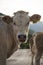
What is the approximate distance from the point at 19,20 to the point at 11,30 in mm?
597

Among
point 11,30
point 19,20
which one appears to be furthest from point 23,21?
point 11,30

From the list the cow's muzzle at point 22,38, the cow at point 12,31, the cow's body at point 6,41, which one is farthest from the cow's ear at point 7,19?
the cow's muzzle at point 22,38

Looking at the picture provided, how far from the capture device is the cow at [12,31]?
6371 millimetres

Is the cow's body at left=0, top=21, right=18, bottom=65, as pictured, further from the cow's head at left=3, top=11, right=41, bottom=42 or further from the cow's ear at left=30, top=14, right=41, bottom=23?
the cow's ear at left=30, top=14, right=41, bottom=23

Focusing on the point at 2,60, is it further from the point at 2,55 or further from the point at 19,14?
the point at 19,14

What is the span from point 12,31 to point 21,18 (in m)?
0.58

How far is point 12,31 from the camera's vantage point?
24.1 feet

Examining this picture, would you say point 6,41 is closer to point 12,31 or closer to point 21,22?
point 21,22

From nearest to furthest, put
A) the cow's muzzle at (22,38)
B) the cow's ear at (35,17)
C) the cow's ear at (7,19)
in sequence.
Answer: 1. the cow's muzzle at (22,38)
2. the cow's ear at (7,19)
3. the cow's ear at (35,17)

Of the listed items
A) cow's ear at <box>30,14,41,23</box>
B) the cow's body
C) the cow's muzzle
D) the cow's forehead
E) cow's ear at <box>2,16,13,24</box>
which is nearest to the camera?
the cow's body

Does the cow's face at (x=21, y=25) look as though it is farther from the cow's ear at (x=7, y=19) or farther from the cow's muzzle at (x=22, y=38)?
the cow's ear at (x=7, y=19)

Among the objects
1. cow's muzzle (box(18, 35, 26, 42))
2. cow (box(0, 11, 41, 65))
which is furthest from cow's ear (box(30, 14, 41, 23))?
cow's muzzle (box(18, 35, 26, 42))

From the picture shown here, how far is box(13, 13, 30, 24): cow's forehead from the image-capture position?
270 inches

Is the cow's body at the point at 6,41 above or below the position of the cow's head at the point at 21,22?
below
